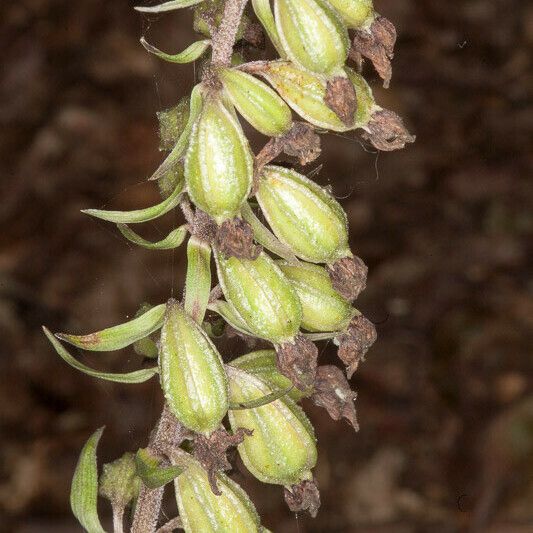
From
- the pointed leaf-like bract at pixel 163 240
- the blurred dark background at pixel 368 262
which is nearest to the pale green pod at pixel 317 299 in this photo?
the pointed leaf-like bract at pixel 163 240

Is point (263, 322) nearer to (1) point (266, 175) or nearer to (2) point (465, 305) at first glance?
(1) point (266, 175)

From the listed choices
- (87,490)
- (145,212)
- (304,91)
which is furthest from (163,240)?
(87,490)

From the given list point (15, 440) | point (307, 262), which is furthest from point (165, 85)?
point (307, 262)

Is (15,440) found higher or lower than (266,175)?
lower

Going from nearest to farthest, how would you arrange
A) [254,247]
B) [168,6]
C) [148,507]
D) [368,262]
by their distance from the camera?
[168,6] < [254,247] < [148,507] < [368,262]

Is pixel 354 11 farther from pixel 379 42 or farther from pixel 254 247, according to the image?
pixel 254 247

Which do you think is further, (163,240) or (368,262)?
(368,262)

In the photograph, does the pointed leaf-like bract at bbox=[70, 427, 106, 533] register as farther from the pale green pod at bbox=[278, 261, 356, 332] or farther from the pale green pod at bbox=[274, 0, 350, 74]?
the pale green pod at bbox=[274, 0, 350, 74]
